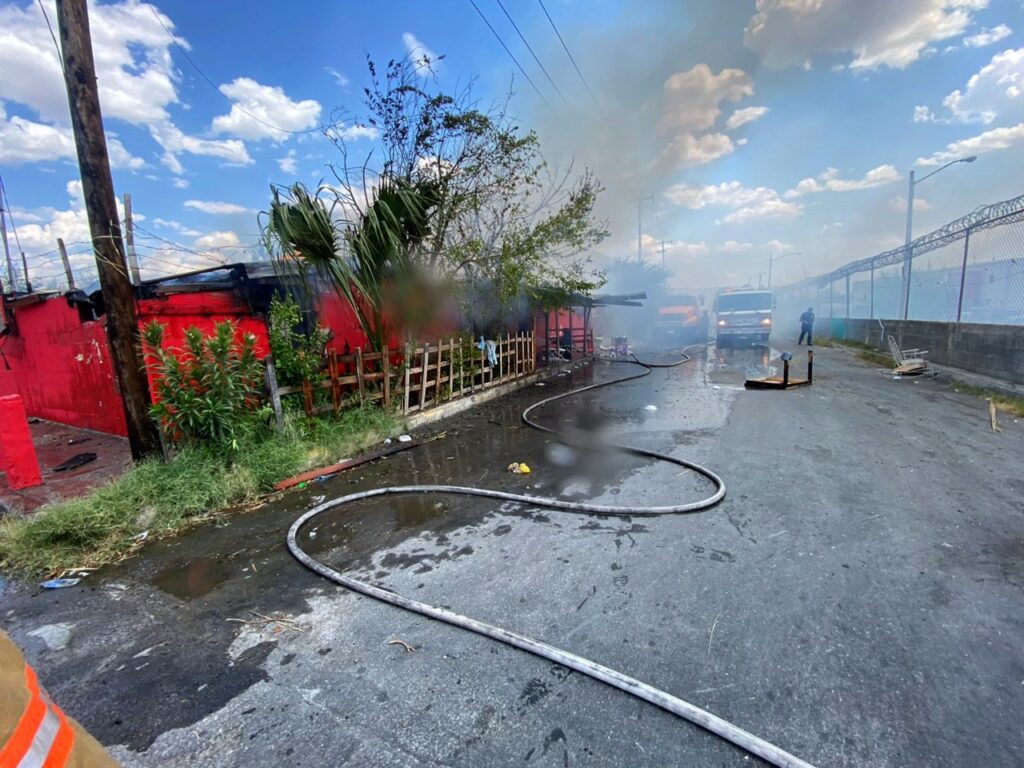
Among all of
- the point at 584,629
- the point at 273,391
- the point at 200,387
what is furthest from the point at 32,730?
the point at 273,391

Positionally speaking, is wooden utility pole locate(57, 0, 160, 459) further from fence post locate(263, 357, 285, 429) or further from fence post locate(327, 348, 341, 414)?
fence post locate(327, 348, 341, 414)

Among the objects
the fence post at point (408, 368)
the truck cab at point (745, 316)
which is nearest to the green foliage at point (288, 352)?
the fence post at point (408, 368)

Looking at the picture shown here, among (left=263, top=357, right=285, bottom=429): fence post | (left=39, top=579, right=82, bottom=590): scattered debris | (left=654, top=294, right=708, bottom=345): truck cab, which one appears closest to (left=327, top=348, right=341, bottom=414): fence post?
(left=263, top=357, right=285, bottom=429): fence post

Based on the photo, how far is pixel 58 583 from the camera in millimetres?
3156

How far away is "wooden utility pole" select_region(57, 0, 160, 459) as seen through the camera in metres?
4.17

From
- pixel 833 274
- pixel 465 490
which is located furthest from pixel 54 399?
pixel 833 274

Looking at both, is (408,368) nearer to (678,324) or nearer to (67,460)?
(67,460)

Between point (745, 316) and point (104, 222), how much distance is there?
2105 cm

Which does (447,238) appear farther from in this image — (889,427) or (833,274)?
(833,274)

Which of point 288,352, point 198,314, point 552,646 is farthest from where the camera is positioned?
point 288,352

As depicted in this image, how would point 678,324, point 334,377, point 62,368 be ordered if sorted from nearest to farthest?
point 334,377
point 62,368
point 678,324

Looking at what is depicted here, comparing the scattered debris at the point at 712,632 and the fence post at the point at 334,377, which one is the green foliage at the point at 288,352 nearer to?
the fence post at the point at 334,377

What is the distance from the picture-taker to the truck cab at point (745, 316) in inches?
765

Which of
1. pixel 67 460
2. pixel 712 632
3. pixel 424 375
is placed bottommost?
pixel 712 632
